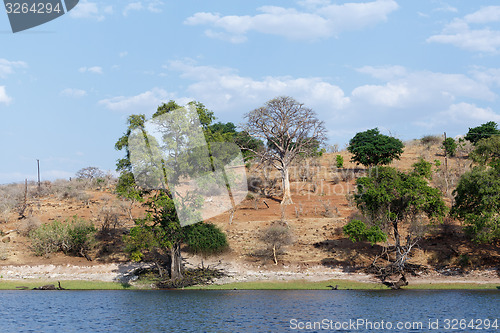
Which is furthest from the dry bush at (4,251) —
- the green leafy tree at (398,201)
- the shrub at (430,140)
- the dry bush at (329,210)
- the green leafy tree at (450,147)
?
the shrub at (430,140)

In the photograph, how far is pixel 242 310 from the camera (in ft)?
106

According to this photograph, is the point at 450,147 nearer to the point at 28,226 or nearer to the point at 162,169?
the point at 162,169

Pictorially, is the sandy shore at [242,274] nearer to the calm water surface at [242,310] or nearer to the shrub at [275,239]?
the shrub at [275,239]

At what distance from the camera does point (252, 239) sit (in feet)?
181

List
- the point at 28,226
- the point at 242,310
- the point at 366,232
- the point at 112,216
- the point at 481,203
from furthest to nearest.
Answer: the point at 112,216 < the point at 28,226 < the point at 481,203 < the point at 366,232 < the point at 242,310

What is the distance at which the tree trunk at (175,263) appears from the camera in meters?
45.7

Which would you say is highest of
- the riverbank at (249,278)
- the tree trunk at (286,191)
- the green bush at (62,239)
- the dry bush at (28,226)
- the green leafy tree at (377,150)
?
the green leafy tree at (377,150)

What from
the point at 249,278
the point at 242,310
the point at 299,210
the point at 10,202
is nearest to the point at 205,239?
the point at 249,278

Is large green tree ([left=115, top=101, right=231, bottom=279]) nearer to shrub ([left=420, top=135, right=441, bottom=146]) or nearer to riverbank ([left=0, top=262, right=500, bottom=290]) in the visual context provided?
riverbank ([left=0, top=262, right=500, bottom=290])

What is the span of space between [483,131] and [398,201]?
5407 cm

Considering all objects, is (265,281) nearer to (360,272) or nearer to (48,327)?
(360,272)

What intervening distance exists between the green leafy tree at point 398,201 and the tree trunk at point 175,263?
17.5 metres

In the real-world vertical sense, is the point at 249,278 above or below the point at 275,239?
below

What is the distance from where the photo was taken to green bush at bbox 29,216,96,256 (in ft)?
177
